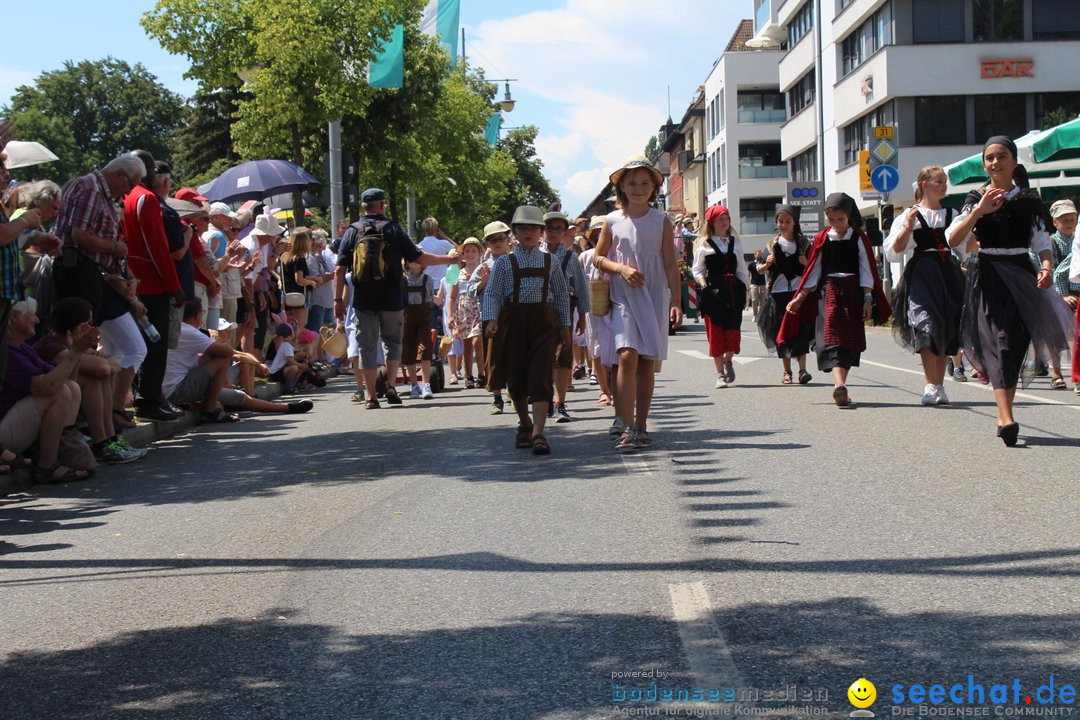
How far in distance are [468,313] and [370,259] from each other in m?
3.07

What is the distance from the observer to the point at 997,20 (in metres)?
44.3

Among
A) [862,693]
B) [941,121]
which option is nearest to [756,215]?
[941,121]

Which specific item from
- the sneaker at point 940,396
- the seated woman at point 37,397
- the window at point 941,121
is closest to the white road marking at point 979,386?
the sneaker at point 940,396

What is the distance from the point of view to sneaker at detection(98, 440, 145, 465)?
10.3m

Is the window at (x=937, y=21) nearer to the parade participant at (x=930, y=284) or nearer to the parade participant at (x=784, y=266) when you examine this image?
the parade participant at (x=784, y=266)

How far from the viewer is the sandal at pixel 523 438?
10.3m

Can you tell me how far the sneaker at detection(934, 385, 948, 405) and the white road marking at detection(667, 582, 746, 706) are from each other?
7.14 m

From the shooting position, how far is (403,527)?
7.06 m

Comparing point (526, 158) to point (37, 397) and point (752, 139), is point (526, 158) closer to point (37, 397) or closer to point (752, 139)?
point (752, 139)

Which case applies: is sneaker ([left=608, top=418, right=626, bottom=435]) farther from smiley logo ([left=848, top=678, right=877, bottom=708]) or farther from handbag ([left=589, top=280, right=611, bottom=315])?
smiley logo ([left=848, top=678, right=877, bottom=708])

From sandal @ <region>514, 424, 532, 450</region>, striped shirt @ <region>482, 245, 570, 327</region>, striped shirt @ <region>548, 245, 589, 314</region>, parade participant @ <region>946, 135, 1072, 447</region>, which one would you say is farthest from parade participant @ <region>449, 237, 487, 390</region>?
parade participant @ <region>946, 135, 1072, 447</region>

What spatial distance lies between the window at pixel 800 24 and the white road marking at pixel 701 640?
55.2 m

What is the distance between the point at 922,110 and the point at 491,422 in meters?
35.9

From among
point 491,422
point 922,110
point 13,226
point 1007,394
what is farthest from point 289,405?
point 922,110
